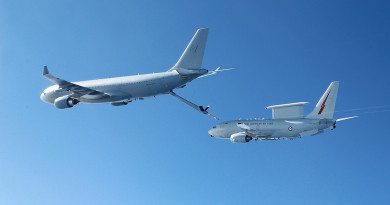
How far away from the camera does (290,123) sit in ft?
221

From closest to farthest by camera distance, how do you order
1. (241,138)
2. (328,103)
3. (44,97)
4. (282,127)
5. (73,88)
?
(73,88)
(44,97)
(328,103)
(282,127)
(241,138)

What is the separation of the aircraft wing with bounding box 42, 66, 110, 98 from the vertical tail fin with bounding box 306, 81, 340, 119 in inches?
1463

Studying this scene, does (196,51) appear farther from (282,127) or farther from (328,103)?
(328,103)

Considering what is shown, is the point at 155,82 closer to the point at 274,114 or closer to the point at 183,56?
the point at 183,56

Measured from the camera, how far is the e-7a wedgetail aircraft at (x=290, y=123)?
65688 mm

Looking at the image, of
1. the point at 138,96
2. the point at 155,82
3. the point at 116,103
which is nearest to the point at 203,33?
the point at 155,82

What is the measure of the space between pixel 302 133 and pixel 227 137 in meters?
16.0

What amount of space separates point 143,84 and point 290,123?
30112 mm

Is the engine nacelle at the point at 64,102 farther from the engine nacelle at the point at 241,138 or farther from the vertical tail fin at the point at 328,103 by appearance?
the vertical tail fin at the point at 328,103

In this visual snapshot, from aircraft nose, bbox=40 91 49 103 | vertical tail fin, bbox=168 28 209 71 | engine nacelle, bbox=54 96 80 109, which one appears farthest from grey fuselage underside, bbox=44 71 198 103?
aircraft nose, bbox=40 91 49 103

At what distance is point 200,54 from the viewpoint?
160ft

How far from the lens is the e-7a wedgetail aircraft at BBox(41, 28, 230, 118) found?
159 feet

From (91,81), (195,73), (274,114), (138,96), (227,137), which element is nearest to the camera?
(195,73)

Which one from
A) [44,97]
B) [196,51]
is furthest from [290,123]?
[44,97]
